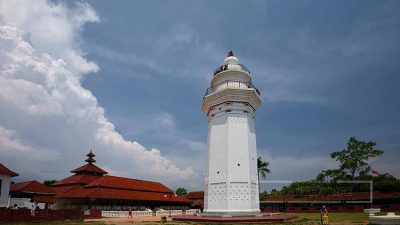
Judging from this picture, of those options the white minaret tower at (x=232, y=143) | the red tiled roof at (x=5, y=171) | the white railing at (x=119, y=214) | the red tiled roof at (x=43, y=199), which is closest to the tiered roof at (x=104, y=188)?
the red tiled roof at (x=43, y=199)

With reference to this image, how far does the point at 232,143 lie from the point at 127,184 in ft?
76.1

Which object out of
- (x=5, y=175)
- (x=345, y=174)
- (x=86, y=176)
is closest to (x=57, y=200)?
(x=86, y=176)

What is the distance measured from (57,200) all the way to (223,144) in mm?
28504

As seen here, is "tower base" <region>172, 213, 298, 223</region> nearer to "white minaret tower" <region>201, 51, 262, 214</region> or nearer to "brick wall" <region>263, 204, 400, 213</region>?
"white minaret tower" <region>201, 51, 262, 214</region>

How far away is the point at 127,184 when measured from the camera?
45312 millimetres

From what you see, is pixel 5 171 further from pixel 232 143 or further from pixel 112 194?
pixel 232 143

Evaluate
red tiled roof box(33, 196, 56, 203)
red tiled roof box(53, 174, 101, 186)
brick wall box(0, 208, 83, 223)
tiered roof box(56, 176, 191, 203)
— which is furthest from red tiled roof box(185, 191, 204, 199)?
brick wall box(0, 208, 83, 223)

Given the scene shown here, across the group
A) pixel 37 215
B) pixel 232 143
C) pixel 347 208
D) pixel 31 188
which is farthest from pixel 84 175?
pixel 347 208

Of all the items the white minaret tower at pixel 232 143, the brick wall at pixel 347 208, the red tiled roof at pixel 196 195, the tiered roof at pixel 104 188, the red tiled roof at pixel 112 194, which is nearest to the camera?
the white minaret tower at pixel 232 143

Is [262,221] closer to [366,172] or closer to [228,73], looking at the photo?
[228,73]

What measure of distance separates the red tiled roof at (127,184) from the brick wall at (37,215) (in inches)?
500

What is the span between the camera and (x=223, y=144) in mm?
27438

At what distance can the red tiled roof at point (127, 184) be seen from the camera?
41719 mm

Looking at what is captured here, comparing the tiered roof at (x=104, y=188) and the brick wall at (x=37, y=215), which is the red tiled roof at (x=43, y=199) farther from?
the brick wall at (x=37, y=215)
